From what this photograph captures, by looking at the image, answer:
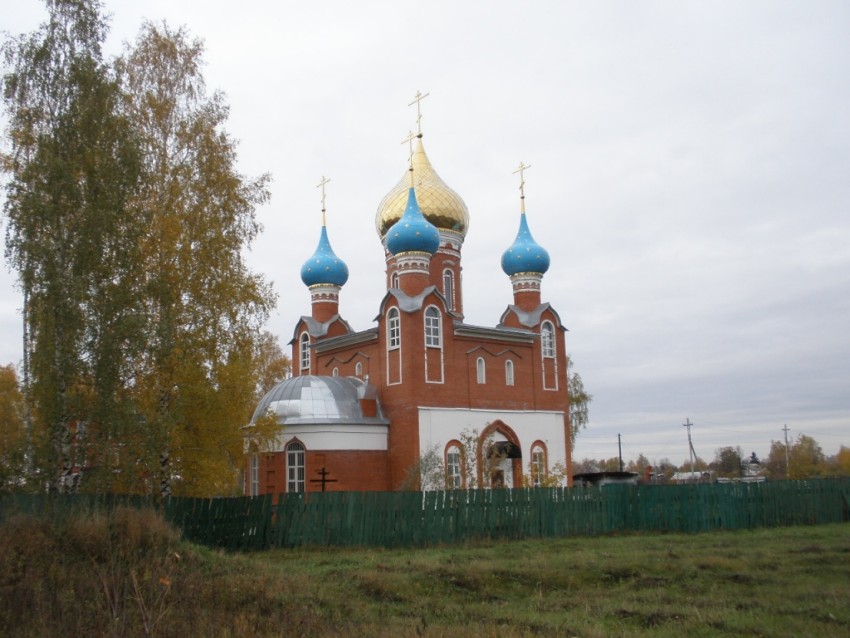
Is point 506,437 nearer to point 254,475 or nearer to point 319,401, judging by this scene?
point 319,401

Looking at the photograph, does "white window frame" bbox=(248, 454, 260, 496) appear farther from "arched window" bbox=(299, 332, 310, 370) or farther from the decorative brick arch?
the decorative brick arch

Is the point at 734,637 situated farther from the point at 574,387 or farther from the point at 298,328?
the point at 574,387

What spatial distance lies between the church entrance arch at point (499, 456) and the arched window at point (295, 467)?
521 cm

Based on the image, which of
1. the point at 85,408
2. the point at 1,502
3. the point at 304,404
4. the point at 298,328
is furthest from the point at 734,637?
the point at 298,328

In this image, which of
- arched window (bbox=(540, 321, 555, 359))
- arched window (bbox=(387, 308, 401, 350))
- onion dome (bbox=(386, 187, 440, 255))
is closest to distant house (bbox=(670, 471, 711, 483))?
arched window (bbox=(540, 321, 555, 359))

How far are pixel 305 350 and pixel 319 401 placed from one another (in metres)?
5.66

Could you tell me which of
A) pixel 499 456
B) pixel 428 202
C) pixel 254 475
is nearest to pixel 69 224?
pixel 254 475

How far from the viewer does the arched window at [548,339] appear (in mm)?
28516

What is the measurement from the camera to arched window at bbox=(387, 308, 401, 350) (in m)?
25.2

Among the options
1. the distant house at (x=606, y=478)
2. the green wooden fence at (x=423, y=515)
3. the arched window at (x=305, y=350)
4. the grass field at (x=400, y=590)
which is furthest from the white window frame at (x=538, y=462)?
the grass field at (x=400, y=590)

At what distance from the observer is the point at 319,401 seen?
967 inches

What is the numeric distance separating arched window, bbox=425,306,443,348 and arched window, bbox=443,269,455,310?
15.7ft

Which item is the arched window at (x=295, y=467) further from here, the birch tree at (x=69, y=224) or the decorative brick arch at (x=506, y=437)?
the birch tree at (x=69, y=224)

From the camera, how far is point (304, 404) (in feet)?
80.0
